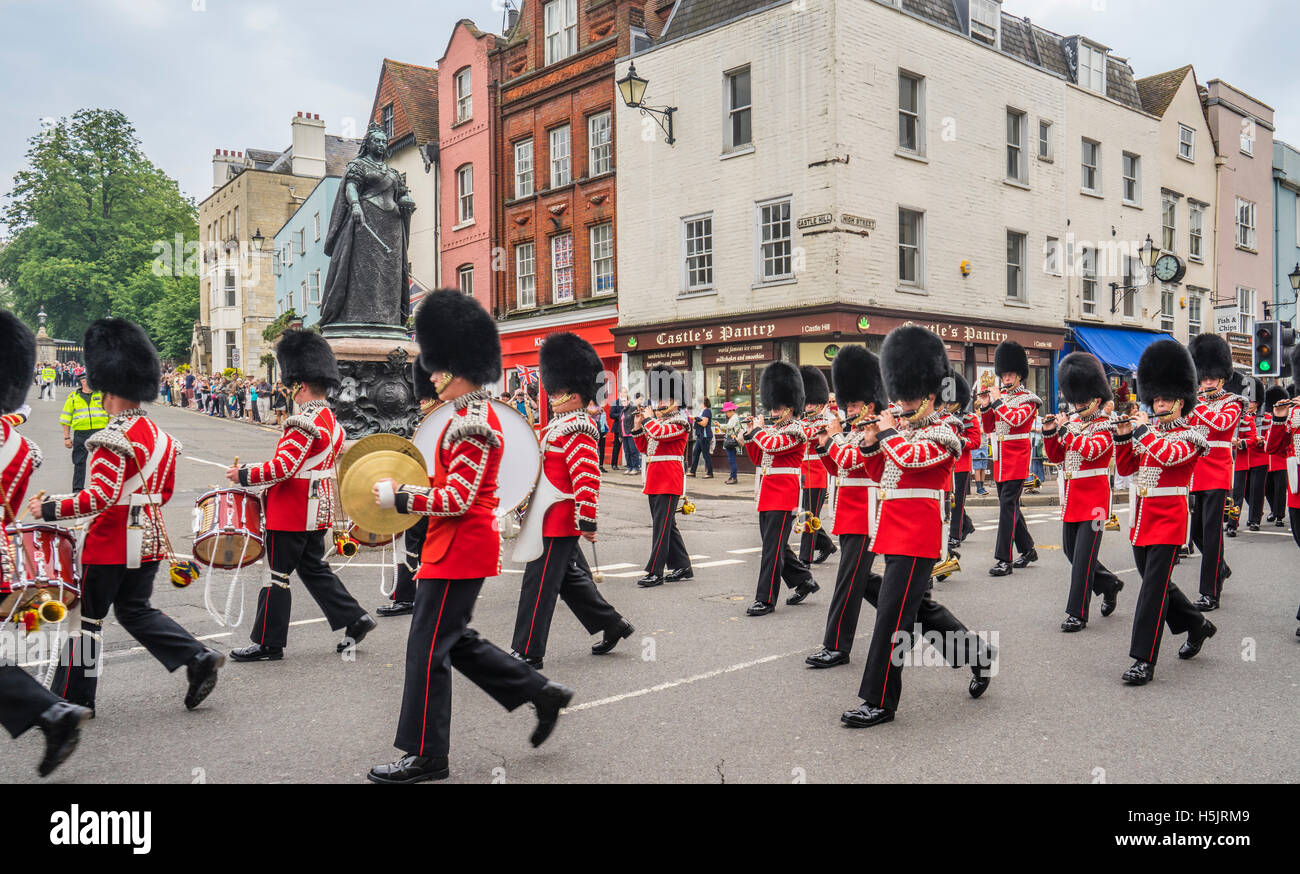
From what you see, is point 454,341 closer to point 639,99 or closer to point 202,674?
point 202,674

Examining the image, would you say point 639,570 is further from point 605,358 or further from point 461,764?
point 605,358

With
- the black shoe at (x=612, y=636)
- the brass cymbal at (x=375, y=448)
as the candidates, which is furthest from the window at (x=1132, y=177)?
the brass cymbal at (x=375, y=448)

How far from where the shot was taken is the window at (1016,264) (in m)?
24.3

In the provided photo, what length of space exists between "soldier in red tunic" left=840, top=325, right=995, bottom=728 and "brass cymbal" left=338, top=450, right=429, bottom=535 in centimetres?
245

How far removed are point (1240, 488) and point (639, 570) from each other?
27.7 feet

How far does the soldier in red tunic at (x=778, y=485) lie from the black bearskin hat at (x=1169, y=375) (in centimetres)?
264

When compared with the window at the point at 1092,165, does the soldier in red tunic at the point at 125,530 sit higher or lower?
lower

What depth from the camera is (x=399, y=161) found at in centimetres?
3319

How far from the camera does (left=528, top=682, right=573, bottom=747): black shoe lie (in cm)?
462

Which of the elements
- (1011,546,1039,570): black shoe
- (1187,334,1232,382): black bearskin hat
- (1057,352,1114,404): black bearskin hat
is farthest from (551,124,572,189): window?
(1057,352,1114,404): black bearskin hat

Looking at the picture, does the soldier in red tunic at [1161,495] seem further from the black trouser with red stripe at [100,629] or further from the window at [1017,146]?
the window at [1017,146]

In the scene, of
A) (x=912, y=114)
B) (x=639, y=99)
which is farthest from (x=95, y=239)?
(x=912, y=114)

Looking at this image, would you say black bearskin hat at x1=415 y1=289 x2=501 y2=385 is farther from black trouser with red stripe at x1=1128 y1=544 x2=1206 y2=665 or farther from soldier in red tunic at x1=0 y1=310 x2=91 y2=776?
black trouser with red stripe at x1=1128 y1=544 x2=1206 y2=665

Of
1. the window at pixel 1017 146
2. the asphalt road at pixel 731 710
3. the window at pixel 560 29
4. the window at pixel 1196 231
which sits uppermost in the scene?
the window at pixel 560 29
